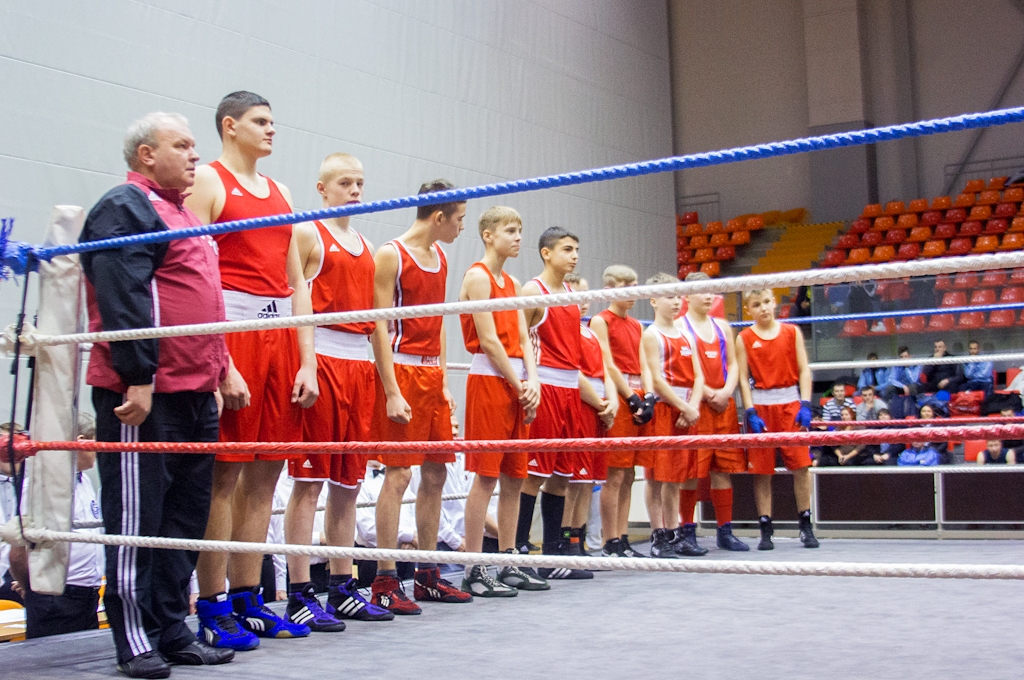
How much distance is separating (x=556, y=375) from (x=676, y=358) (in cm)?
105

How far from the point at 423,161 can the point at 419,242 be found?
17.0 ft

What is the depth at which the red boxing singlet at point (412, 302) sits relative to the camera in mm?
3377

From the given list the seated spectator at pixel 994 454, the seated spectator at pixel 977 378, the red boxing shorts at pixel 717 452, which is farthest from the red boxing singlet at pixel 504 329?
the seated spectator at pixel 977 378

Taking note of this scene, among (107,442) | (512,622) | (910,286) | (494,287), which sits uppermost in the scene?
(910,286)

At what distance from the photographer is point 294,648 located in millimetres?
2594

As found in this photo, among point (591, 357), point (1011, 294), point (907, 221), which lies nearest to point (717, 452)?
point (591, 357)

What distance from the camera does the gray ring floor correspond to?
7.36ft

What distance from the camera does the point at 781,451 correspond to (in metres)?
5.46

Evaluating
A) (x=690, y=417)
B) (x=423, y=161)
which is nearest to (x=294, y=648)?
(x=690, y=417)

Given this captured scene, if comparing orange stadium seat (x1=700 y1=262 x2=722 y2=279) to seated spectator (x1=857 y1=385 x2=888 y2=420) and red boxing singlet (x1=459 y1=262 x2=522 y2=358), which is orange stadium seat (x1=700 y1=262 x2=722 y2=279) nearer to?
seated spectator (x1=857 y1=385 x2=888 y2=420)

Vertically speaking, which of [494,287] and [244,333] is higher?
[494,287]

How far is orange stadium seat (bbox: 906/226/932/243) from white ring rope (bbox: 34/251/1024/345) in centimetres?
1080

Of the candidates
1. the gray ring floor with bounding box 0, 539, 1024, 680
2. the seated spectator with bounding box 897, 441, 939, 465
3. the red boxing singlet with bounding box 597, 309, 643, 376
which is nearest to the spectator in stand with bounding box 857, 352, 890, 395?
the seated spectator with bounding box 897, 441, 939, 465

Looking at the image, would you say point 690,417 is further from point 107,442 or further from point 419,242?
point 107,442
